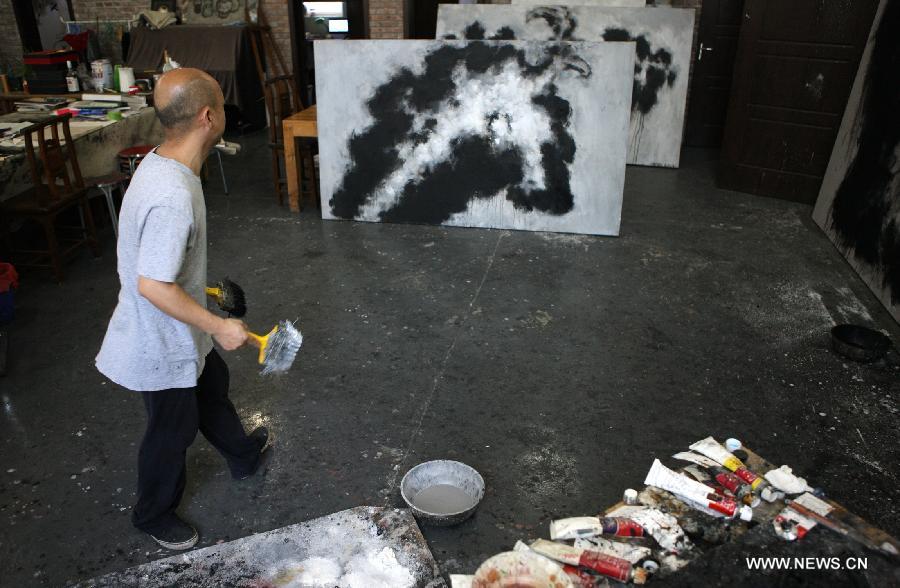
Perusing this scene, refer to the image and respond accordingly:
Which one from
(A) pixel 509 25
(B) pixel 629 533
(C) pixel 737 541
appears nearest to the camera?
(C) pixel 737 541

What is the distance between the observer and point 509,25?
6898 millimetres

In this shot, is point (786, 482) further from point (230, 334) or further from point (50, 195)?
point (50, 195)

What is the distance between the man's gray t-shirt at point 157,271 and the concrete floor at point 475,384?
0.73 meters

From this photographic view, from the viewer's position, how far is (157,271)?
187 cm

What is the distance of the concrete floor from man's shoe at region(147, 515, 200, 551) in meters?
0.06

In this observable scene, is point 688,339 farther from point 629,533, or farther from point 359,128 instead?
point 359,128

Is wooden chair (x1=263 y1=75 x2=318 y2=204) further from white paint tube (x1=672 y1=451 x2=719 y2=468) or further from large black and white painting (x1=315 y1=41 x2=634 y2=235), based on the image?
white paint tube (x1=672 y1=451 x2=719 y2=468)

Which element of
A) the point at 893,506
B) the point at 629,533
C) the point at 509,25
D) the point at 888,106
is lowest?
the point at 893,506

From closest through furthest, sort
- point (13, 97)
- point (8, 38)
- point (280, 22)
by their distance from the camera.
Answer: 1. point (13, 97)
2. point (280, 22)
3. point (8, 38)

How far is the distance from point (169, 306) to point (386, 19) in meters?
8.03

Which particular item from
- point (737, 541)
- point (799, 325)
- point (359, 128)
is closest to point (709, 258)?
point (799, 325)

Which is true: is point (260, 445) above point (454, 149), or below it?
below

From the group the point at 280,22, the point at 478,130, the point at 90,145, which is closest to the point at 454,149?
the point at 478,130

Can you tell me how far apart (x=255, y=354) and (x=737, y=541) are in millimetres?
2572
